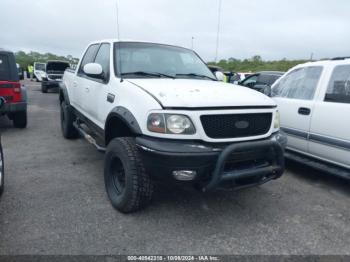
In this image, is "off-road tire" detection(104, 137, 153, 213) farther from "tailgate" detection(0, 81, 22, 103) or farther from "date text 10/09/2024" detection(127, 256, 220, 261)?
"tailgate" detection(0, 81, 22, 103)

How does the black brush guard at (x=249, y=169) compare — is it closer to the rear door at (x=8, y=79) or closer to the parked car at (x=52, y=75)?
the rear door at (x=8, y=79)

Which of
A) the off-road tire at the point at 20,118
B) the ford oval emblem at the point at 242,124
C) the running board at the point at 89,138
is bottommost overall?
the off-road tire at the point at 20,118

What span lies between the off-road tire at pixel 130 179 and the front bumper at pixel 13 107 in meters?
4.36

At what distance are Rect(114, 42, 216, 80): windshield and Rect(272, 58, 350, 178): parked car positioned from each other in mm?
1384

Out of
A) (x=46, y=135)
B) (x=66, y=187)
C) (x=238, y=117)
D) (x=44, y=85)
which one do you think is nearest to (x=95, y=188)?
(x=66, y=187)

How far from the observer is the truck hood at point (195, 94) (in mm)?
2887

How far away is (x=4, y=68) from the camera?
21.8 feet

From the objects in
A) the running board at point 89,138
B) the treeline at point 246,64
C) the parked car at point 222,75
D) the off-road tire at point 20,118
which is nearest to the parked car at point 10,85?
the off-road tire at point 20,118

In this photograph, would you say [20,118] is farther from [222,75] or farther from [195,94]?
[195,94]

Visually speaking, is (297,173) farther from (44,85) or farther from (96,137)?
(44,85)

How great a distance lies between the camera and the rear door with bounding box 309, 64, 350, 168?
391 cm

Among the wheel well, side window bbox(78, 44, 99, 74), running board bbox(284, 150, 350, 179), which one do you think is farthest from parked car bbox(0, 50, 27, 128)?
running board bbox(284, 150, 350, 179)

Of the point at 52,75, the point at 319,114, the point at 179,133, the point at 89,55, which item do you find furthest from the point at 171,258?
the point at 52,75

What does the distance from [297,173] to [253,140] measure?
218cm
